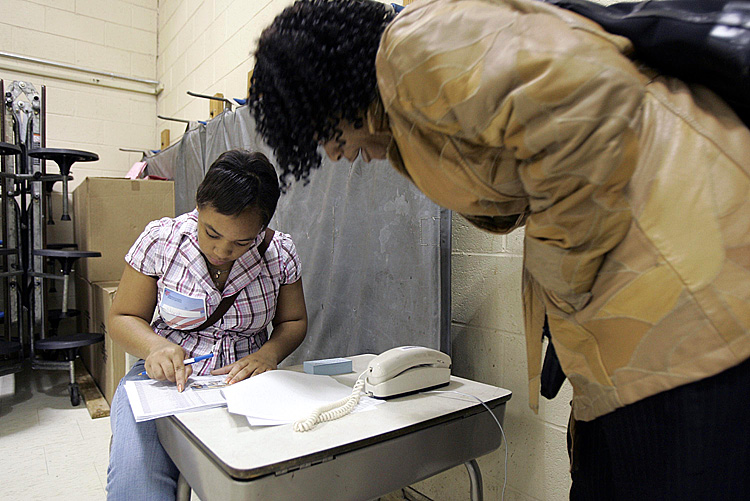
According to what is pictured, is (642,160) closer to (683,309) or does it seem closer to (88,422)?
(683,309)

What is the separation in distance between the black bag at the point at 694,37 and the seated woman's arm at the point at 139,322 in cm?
101

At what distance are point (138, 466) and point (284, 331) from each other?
51 centimetres

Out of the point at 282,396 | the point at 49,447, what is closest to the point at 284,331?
the point at 282,396

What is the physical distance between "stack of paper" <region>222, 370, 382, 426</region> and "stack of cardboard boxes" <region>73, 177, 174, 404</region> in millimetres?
2052

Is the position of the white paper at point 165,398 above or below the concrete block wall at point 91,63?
below

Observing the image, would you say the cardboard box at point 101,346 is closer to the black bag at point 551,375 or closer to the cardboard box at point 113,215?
the cardboard box at point 113,215

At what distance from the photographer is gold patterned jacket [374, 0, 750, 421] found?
45cm

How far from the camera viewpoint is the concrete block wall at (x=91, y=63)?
3.72 meters

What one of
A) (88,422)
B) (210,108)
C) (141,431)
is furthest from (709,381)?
(210,108)

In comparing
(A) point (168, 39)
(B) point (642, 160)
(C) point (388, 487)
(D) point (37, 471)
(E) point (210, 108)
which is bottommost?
(D) point (37, 471)

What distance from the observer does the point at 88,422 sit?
2.36 meters

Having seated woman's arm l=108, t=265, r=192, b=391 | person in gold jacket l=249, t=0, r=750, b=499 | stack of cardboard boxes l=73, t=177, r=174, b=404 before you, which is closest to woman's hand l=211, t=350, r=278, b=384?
seated woman's arm l=108, t=265, r=192, b=391

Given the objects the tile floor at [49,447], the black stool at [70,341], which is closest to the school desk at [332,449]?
the tile floor at [49,447]

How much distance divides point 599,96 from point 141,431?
1.08 m
